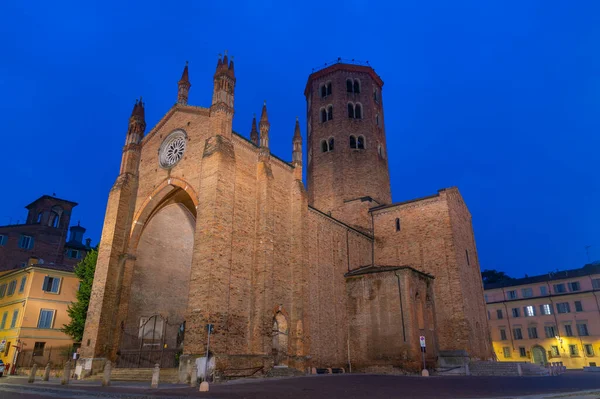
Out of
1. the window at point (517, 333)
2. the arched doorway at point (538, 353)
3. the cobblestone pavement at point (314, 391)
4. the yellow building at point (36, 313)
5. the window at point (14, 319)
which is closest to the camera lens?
the cobblestone pavement at point (314, 391)

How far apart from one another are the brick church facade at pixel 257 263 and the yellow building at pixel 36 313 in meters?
8.79

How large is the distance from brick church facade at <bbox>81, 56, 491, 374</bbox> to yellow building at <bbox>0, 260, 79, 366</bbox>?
8.79 meters

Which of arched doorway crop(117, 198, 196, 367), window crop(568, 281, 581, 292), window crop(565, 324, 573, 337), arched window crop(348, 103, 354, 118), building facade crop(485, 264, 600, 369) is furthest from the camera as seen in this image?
window crop(568, 281, 581, 292)

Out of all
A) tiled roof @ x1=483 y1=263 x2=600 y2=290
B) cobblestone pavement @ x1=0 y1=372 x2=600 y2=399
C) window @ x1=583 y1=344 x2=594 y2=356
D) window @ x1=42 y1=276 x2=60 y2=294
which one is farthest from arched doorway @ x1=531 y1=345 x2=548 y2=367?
window @ x1=42 y1=276 x2=60 y2=294

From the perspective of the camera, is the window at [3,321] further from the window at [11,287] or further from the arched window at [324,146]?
the arched window at [324,146]

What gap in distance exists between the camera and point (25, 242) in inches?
1756

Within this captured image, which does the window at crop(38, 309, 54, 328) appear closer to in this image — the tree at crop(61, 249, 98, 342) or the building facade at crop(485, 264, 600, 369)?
the tree at crop(61, 249, 98, 342)

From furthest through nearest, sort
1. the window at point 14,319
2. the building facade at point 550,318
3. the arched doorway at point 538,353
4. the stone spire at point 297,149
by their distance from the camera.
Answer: the arched doorway at point 538,353 → the building facade at point 550,318 → the window at point 14,319 → the stone spire at point 297,149

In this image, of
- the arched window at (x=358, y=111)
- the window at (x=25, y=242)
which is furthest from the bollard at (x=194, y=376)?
the window at (x=25, y=242)

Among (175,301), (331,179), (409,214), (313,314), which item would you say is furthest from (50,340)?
(409,214)

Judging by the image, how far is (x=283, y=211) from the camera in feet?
79.8

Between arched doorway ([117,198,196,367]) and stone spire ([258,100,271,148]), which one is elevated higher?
stone spire ([258,100,271,148])

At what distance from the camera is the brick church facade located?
19844mm

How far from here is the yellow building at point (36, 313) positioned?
29.2 metres
